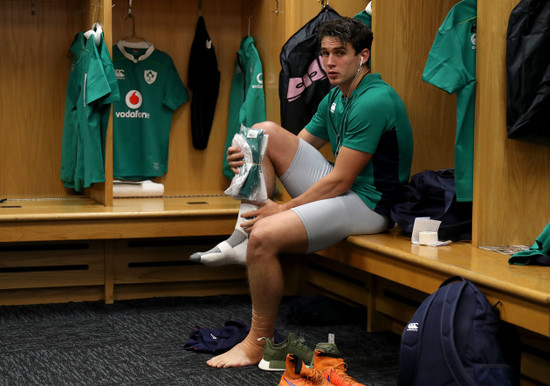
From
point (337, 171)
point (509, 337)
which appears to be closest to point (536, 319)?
point (509, 337)

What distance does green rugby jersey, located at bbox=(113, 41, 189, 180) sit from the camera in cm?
408

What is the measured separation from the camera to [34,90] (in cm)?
409

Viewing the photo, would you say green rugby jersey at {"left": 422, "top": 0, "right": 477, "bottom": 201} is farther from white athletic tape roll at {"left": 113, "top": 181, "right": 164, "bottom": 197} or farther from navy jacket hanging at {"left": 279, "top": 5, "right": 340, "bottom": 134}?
white athletic tape roll at {"left": 113, "top": 181, "right": 164, "bottom": 197}

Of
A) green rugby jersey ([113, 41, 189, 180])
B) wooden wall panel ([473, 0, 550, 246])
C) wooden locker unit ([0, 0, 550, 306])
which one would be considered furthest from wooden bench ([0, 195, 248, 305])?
wooden wall panel ([473, 0, 550, 246])

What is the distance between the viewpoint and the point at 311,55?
138 inches

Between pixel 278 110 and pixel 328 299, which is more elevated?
pixel 278 110

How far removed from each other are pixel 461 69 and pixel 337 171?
57cm

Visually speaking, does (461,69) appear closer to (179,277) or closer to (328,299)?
(328,299)

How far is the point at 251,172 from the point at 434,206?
71 centimetres

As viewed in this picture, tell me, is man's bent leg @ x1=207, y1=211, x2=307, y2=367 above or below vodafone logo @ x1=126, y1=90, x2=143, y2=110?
below

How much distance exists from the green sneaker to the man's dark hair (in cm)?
112

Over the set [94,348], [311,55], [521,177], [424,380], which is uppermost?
[311,55]

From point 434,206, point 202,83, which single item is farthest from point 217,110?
point 434,206

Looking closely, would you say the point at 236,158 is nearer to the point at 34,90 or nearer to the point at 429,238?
the point at 429,238
